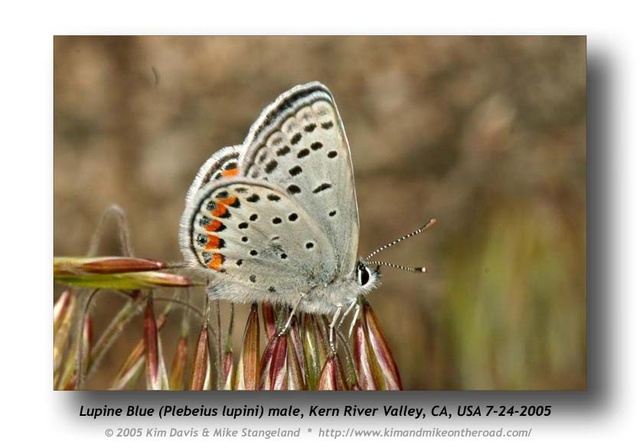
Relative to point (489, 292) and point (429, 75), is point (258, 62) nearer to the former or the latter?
point (429, 75)

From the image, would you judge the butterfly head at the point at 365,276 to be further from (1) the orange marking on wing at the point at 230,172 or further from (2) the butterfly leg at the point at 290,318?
(1) the orange marking on wing at the point at 230,172

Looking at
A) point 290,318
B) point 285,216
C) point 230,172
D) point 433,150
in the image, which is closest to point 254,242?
point 285,216

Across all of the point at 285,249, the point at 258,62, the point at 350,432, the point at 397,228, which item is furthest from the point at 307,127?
the point at 350,432

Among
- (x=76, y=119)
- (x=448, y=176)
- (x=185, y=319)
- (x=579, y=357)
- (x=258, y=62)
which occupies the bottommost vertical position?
(x=579, y=357)

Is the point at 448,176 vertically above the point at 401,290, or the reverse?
the point at 448,176

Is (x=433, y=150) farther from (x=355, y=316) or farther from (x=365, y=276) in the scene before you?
(x=355, y=316)

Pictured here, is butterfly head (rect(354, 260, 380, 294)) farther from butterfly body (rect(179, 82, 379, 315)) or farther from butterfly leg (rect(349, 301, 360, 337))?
butterfly leg (rect(349, 301, 360, 337))
